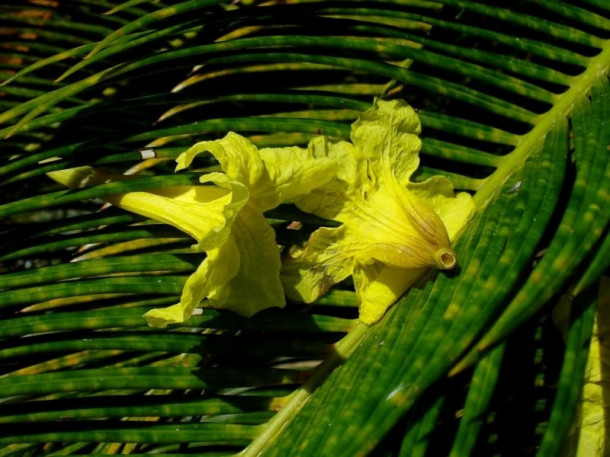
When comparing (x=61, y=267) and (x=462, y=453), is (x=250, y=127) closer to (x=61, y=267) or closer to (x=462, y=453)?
(x=61, y=267)

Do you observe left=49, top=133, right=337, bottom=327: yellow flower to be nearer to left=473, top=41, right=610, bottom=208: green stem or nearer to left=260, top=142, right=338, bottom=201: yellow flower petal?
left=260, top=142, right=338, bottom=201: yellow flower petal

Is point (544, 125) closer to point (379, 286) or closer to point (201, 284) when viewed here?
point (379, 286)

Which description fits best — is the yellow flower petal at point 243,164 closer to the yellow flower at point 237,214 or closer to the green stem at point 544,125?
the yellow flower at point 237,214

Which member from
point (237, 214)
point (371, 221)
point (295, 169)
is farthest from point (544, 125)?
point (237, 214)

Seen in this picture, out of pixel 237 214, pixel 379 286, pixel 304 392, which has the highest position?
pixel 237 214

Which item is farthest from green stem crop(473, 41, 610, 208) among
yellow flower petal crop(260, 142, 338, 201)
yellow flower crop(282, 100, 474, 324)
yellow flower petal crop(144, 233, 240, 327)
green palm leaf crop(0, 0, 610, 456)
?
yellow flower petal crop(144, 233, 240, 327)

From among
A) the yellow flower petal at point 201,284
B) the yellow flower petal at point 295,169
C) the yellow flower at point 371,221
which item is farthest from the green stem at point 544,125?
the yellow flower petal at point 201,284
